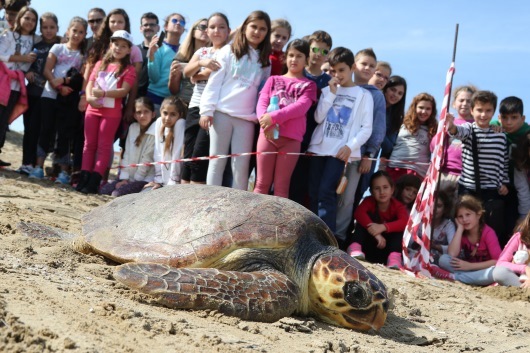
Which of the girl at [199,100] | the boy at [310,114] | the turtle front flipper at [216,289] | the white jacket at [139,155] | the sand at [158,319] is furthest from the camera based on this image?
the white jacket at [139,155]

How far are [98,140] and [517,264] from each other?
412 cm

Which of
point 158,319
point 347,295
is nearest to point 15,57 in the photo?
point 347,295

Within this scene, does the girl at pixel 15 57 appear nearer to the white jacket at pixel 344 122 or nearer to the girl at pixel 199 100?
the girl at pixel 199 100

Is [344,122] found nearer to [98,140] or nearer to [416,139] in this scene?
[416,139]

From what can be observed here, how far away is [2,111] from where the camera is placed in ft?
23.2

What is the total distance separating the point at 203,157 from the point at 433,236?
7.18 feet

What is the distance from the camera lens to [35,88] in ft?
23.8

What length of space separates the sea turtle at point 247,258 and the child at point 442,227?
2357 mm

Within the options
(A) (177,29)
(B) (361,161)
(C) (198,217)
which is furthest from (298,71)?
(C) (198,217)

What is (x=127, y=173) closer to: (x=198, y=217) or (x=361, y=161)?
(x=361, y=161)

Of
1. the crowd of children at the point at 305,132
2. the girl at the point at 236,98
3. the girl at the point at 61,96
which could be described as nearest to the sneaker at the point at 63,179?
→ the girl at the point at 61,96

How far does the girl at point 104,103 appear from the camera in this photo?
662 centimetres

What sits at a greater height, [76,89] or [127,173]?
[76,89]

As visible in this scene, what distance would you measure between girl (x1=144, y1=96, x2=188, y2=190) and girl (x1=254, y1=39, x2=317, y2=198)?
45.8 inches
